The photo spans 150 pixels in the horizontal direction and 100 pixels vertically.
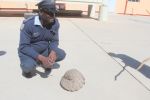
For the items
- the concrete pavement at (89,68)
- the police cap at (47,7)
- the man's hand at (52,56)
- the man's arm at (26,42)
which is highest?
the police cap at (47,7)

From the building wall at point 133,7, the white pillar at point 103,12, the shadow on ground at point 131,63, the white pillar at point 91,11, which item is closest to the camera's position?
the shadow on ground at point 131,63

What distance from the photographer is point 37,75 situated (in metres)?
5.17

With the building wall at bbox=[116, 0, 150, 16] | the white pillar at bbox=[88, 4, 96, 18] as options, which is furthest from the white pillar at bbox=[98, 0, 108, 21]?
the building wall at bbox=[116, 0, 150, 16]

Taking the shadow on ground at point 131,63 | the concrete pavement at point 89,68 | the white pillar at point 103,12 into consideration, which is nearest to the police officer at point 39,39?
the concrete pavement at point 89,68

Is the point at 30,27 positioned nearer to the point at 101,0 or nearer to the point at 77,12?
the point at 101,0

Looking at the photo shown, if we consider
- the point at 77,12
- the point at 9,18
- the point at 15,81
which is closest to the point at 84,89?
the point at 15,81

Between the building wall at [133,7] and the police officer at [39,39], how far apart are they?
33.0 ft

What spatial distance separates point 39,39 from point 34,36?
0.43 feet

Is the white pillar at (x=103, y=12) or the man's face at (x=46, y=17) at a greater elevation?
the man's face at (x=46, y=17)

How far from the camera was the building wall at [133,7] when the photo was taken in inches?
581

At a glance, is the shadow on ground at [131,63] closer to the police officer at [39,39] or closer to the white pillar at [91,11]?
the police officer at [39,39]

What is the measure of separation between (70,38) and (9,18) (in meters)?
3.68

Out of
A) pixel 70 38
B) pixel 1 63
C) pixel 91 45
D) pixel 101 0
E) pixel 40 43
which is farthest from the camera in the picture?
pixel 101 0

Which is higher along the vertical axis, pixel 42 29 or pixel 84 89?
pixel 42 29
